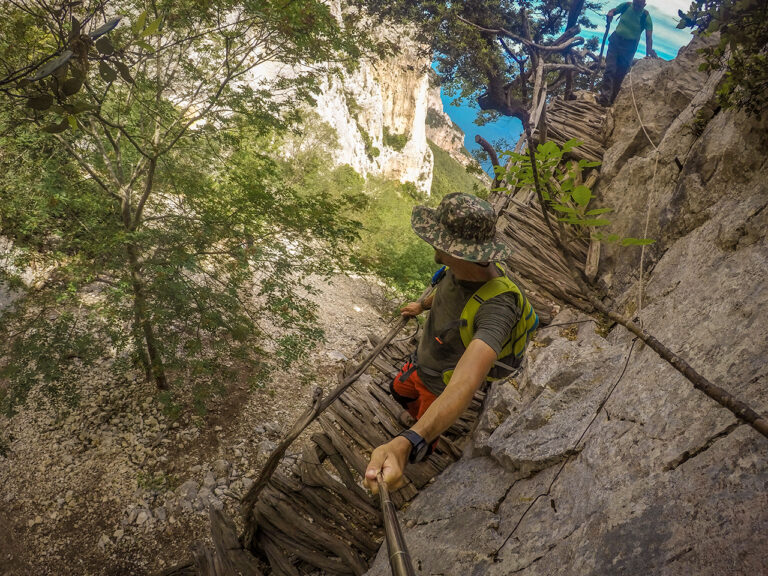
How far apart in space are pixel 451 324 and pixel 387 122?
41744 millimetres

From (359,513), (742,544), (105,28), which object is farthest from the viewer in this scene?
(359,513)

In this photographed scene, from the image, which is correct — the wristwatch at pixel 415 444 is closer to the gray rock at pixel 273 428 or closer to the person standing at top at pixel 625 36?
the gray rock at pixel 273 428

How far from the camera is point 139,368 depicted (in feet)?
21.6

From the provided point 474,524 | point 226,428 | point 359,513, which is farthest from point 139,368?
point 474,524

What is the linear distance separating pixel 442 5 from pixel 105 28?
736 centimetres

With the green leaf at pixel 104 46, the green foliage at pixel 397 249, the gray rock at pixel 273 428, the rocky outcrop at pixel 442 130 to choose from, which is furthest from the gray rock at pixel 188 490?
the rocky outcrop at pixel 442 130

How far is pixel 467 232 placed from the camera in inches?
84.7

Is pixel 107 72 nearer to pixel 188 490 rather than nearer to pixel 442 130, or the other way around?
pixel 188 490

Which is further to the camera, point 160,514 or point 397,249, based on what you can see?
point 397,249

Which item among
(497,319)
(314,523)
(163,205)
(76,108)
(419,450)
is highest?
(76,108)

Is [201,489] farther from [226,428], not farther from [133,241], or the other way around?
[133,241]

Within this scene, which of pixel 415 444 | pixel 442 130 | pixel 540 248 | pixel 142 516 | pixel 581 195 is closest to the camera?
pixel 415 444

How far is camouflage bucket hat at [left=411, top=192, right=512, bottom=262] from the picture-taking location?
2068 mm

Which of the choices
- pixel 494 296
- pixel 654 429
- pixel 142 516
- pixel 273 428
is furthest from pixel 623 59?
pixel 142 516
